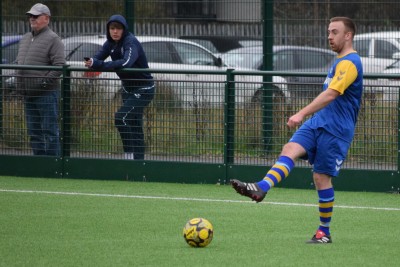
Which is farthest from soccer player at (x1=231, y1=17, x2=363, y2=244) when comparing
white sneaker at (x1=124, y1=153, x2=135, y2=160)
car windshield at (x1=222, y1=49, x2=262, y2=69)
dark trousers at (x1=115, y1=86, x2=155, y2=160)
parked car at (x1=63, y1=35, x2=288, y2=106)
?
car windshield at (x1=222, y1=49, x2=262, y2=69)

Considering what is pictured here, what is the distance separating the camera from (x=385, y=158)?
12094 mm

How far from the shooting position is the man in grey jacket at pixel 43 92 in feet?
43.7

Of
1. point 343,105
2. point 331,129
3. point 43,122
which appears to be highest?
point 343,105

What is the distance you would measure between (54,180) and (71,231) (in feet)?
13.4

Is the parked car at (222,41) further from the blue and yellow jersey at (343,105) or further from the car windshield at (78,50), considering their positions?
the blue and yellow jersey at (343,105)

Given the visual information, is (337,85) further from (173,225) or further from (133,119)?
(133,119)

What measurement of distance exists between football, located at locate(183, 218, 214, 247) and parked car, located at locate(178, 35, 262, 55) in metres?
6.73

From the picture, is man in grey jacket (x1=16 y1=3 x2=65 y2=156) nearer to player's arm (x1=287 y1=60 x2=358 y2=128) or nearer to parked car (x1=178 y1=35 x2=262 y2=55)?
parked car (x1=178 y1=35 x2=262 y2=55)

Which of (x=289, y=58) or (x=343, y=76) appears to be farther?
(x=289, y=58)

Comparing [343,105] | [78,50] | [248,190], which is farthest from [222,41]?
[248,190]

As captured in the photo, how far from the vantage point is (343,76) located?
827 cm

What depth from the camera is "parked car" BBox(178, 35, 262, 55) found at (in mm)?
14951

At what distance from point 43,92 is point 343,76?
5.97m

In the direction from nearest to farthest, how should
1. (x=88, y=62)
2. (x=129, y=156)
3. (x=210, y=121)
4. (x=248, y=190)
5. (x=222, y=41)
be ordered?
(x=248, y=190) → (x=88, y=62) → (x=210, y=121) → (x=129, y=156) → (x=222, y=41)
